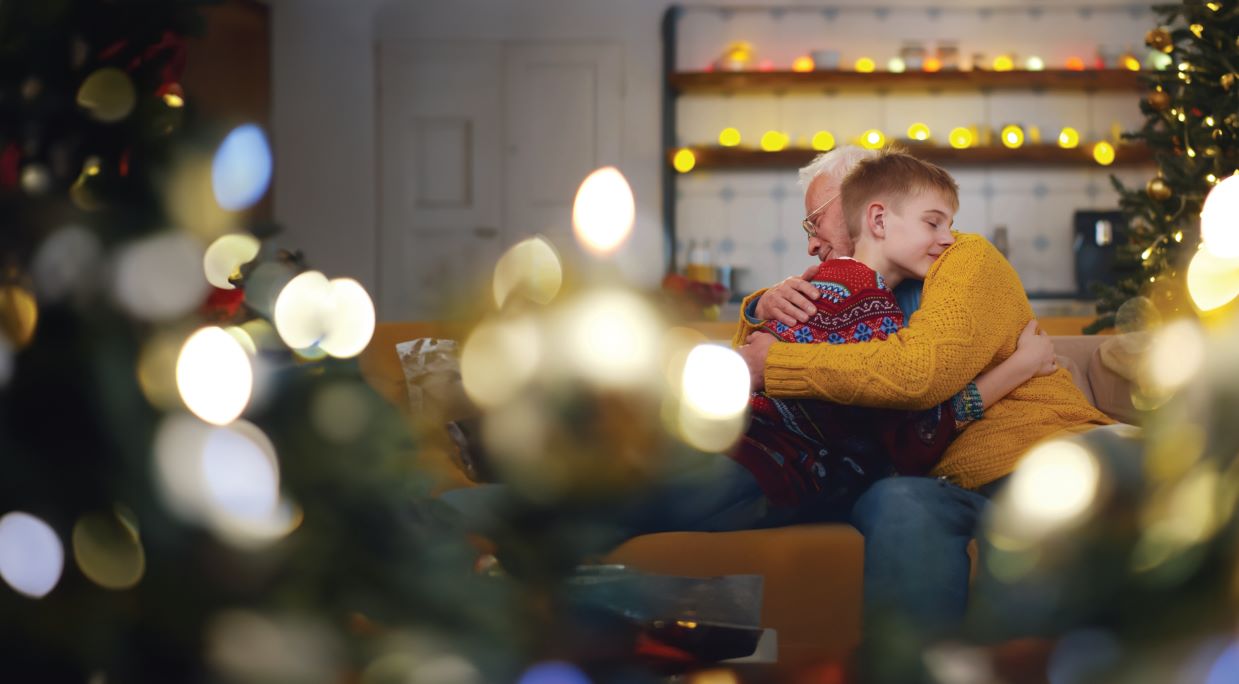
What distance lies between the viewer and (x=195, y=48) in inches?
180

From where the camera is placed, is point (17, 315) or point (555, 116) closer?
point (17, 315)

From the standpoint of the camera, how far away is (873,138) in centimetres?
498

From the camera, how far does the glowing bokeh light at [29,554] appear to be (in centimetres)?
41

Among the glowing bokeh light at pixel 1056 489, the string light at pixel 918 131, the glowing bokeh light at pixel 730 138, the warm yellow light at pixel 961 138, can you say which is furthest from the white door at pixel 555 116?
the glowing bokeh light at pixel 1056 489

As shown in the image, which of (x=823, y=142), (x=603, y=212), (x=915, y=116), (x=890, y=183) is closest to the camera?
(x=603, y=212)

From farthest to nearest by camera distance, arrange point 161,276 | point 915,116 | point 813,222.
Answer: point 915,116, point 813,222, point 161,276

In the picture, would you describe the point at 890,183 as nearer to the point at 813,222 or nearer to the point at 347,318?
the point at 813,222

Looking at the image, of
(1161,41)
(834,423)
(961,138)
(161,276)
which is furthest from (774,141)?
(161,276)

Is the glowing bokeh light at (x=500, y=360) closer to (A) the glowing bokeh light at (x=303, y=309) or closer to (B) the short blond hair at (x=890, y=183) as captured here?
(A) the glowing bokeh light at (x=303, y=309)

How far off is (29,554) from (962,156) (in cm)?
513

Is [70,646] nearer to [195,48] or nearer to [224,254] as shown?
[224,254]

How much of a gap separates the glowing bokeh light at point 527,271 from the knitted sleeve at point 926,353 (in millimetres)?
992

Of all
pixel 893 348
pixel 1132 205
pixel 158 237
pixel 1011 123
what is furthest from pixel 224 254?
pixel 1011 123

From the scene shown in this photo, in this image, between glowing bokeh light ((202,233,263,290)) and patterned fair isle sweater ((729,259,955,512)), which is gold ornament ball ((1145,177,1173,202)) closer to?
patterned fair isle sweater ((729,259,955,512))
